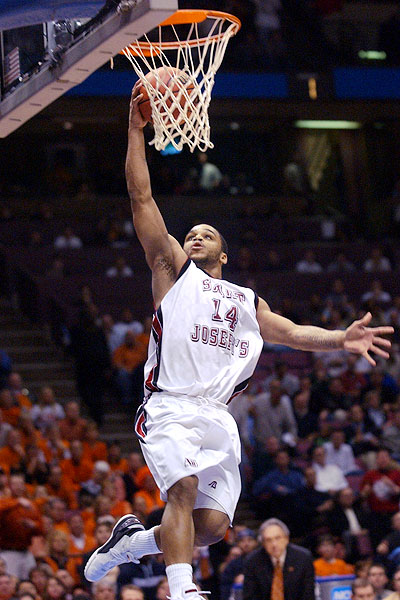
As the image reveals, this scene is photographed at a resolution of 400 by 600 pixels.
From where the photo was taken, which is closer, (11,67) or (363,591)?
(11,67)

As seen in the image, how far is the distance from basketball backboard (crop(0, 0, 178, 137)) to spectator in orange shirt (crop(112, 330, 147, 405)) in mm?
8590

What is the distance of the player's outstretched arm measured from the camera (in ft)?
18.1

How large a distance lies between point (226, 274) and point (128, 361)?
3012 millimetres

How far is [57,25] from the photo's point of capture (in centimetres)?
548

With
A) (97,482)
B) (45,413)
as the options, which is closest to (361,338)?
(97,482)

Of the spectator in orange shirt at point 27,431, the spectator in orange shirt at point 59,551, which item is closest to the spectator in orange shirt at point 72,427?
the spectator in orange shirt at point 27,431

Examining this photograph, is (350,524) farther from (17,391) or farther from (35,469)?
(17,391)

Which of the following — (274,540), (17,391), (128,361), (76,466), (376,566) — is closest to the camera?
(274,540)

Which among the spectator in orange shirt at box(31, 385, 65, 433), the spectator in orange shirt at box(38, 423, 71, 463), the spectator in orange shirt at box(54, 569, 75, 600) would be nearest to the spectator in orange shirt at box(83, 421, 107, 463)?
the spectator in orange shirt at box(38, 423, 71, 463)

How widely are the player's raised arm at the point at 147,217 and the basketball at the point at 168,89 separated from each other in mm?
43

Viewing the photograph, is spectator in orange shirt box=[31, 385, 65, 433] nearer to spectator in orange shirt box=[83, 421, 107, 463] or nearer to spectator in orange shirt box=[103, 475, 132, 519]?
spectator in orange shirt box=[83, 421, 107, 463]

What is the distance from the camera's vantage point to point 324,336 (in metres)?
5.79

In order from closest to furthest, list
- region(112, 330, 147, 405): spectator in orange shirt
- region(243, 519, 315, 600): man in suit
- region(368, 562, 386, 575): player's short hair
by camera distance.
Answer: region(243, 519, 315, 600): man in suit < region(368, 562, 386, 575): player's short hair < region(112, 330, 147, 405): spectator in orange shirt

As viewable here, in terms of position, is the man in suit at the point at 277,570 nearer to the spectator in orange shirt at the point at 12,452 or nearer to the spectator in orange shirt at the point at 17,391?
the spectator in orange shirt at the point at 12,452
